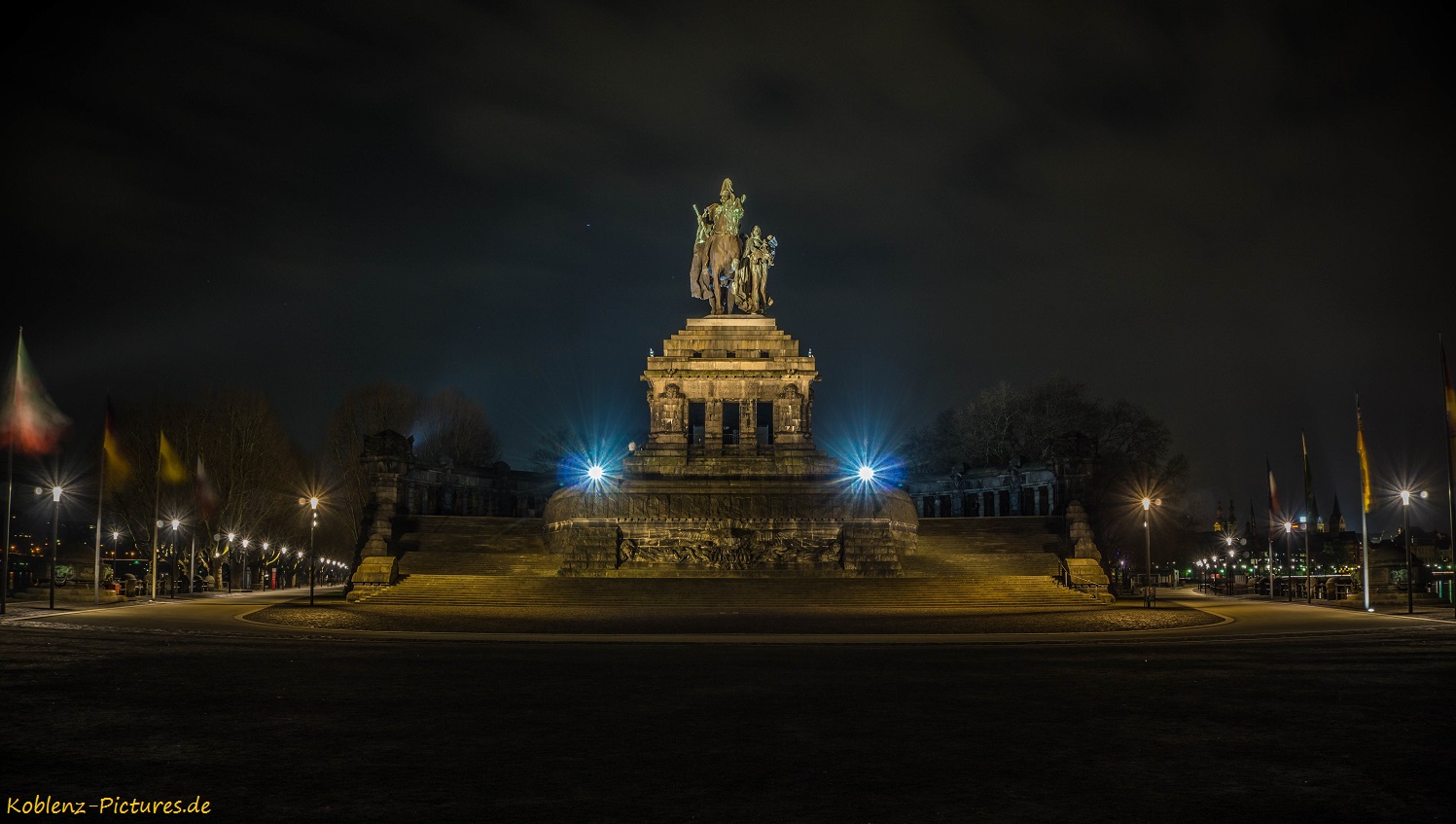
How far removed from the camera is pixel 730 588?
38625mm

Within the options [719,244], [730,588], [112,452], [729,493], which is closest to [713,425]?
[719,244]

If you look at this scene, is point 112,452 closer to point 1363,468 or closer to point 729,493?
point 729,493

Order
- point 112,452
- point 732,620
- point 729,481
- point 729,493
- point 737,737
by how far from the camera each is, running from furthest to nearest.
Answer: point 729,481, point 729,493, point 112,452, point 732,620, point 737,737

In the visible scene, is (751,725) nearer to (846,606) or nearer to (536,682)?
(536,682)

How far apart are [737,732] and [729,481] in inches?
1718

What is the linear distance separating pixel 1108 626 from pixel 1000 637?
17.7 feet

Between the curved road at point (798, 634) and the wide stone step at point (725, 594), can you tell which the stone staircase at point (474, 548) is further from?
the curved road at point (798, 634)

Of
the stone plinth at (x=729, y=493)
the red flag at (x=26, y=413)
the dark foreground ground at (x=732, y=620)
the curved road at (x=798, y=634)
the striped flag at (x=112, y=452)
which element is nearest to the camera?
the curved road at (x=798, y=634)

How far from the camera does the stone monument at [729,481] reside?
154 feet

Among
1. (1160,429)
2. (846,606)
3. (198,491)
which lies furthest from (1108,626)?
(1160,429)

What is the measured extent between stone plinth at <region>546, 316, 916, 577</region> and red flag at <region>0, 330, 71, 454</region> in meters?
19.2

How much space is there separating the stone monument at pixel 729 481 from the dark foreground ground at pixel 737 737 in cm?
2707

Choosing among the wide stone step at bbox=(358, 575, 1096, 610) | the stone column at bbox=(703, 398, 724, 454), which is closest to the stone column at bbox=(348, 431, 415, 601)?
the wide stone step at bbox=(358, 575, 1096, 610)

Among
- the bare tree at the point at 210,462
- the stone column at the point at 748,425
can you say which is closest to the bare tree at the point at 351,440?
the bare tree at the point at 210,462
